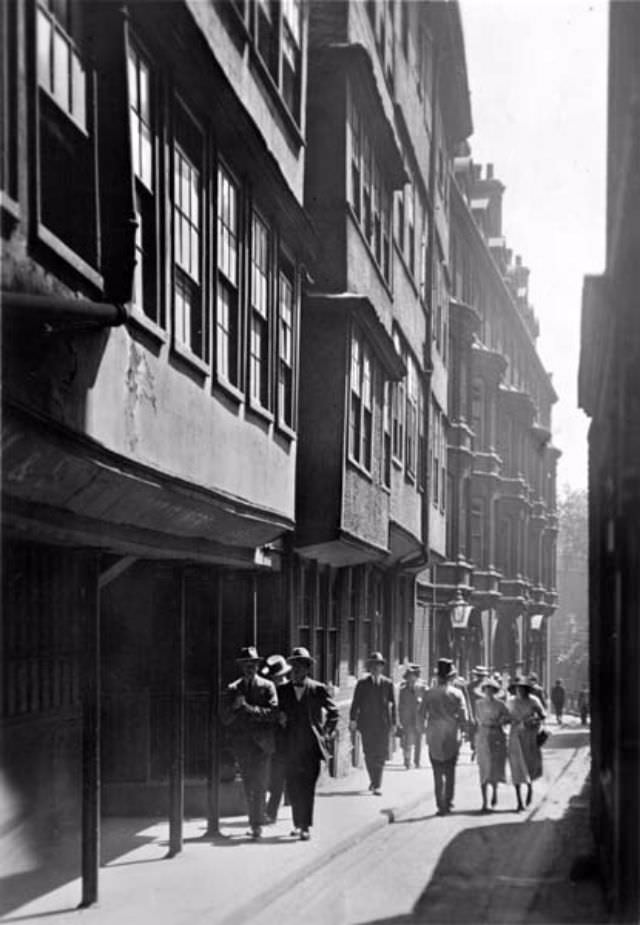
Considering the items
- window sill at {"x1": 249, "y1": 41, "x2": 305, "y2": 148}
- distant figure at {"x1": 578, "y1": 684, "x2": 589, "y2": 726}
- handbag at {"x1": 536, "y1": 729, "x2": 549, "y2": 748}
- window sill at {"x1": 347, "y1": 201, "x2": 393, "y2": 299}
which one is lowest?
distant figure at {"x1": 578, "y1": 684, "x2": 589, "y2": 726}

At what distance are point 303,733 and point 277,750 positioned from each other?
35cm

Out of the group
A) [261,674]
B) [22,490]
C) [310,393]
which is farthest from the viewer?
[310,393]

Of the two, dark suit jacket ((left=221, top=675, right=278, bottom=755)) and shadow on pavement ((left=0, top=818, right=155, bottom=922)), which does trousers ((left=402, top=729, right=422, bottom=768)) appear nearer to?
dark suit jacket ((left=221, top=675, right=278, bottom=755))

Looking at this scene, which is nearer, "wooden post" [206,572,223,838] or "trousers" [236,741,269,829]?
"wooden post" [206,572,223,838]

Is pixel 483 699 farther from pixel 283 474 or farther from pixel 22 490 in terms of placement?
pixel 22 490

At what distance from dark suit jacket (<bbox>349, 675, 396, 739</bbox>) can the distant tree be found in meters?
26.7

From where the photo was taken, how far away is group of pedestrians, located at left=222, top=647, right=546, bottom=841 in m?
14.4

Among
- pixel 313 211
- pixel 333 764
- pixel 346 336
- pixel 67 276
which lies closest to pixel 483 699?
pixel 333 764

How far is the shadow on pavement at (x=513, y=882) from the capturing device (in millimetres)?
10438

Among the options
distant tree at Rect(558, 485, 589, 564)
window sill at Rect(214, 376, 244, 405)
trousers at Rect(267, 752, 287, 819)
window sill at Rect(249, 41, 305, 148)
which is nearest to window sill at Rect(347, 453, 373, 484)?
window sill at Rect(249, 41, 305, 148)

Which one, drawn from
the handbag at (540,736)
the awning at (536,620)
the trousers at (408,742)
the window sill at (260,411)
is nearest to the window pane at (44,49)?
the window sill at (260,411)

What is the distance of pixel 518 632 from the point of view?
2794cm

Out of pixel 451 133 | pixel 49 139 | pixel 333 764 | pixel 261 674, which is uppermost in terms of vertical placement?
pixel 451 133

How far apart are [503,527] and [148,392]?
16926 millimetres
